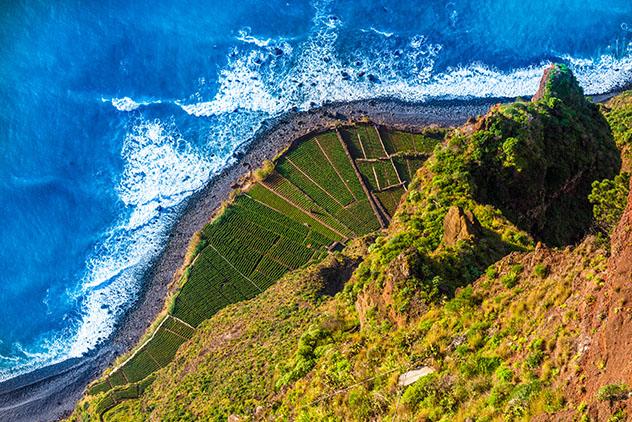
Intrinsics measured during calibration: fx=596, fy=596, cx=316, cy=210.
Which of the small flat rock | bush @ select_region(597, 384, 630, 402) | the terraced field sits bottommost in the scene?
bush @ select_region(597, 384, 630, 402)

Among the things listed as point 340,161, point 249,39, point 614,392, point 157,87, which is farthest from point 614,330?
point 249,39

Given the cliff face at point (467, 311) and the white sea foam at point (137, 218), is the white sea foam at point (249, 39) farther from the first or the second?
the cliff face at point (467, 311)

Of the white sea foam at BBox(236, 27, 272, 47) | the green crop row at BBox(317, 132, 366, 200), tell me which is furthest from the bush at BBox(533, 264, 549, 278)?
the white sea foam at BBox(236, 27, 272, 47)

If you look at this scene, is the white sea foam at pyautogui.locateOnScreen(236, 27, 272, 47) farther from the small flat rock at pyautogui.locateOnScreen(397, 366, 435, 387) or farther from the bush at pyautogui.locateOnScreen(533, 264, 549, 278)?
the small flat rock at pyautogui.locateOnScreen(397, 366, 435, 387)

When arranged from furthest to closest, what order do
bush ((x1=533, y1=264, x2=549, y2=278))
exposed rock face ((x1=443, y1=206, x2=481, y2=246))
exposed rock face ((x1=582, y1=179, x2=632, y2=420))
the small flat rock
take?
exposed rock face ((x1=443, y1=206, x2=481, y2=246))
bush ((x1=533, y1=264, x2=549, y2=278))
the small flat rock
exposed rock face ((x1=582, y1=179, x2=632, y2=420))

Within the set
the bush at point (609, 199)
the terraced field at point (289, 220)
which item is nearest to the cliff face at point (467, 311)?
the bush at point (609, 199)

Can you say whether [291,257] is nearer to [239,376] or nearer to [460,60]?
[239,376]
